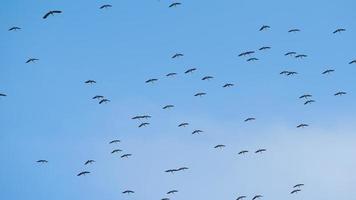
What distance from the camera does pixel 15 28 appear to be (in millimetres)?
76750

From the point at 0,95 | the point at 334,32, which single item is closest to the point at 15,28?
the point at 0,95

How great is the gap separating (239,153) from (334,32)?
1778cm

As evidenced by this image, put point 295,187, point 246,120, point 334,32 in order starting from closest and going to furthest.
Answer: point 334,32, point 246,120, point 295,187

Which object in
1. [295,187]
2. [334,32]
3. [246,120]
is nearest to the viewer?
[334,32]

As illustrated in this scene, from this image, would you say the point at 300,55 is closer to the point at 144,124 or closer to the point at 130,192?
the point at 144,124

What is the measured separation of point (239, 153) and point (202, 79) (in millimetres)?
10969

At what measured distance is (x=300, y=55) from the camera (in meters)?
79.6

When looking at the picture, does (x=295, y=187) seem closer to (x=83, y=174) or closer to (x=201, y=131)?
(x=201, y=131)

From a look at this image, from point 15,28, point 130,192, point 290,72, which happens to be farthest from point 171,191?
point 15,28

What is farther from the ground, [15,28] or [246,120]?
[15,28]

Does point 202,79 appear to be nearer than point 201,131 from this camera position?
Yes

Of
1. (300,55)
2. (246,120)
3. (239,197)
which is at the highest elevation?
(300,55)

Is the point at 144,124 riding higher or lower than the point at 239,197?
higher

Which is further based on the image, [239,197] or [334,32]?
[239,197]
